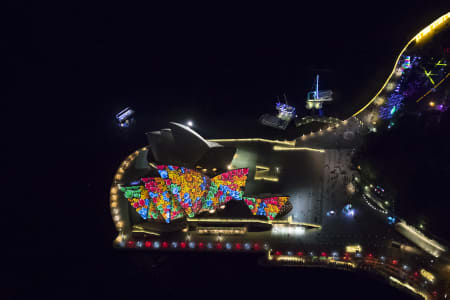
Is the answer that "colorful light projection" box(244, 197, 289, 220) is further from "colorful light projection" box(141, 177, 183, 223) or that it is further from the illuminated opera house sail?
"colorful light projection" box(141, 177, 183, 223)

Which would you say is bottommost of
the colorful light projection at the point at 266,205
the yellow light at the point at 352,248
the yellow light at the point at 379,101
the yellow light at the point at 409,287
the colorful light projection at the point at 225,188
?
the yellow light at the point at 409,287

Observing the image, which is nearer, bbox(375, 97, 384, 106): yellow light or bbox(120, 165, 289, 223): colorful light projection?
bbox(120, 165, 289, 223): colorful light projection

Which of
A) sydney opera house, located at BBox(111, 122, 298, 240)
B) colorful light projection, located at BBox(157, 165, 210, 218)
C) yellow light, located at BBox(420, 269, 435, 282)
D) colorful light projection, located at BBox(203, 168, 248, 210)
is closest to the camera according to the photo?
yellow light, located at BBox(420, 269, 435, 282)

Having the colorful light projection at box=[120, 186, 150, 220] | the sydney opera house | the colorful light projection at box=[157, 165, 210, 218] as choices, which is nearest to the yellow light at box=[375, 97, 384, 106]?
the sydney opera house

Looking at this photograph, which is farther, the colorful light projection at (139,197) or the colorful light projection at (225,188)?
the colorful light projection at (139,197)

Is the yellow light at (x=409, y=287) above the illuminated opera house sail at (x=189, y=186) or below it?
below

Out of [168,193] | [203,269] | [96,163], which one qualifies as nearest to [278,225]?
[203,269]

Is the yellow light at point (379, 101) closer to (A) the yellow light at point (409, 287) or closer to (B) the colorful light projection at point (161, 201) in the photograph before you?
(A) the yellow light at point (409, 287)

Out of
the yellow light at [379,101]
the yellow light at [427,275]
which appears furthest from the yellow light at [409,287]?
the yellow light at [379,101]

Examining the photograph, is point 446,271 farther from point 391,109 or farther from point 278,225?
point 391,109
